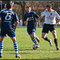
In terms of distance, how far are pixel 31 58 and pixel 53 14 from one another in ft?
11.8

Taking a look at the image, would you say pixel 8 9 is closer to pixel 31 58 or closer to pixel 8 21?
pixel 8 21

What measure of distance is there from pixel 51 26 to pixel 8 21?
12.3ft

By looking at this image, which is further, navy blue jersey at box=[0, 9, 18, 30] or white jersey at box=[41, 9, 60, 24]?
white jersey at box=[41, 9, 60, 24]

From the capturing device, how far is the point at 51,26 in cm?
1322

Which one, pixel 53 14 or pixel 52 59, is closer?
pixel 52 59

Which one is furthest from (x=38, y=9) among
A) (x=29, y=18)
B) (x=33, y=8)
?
(x=29, y=18)

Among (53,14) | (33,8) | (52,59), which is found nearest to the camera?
(52,59)

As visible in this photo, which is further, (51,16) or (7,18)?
(51,16)

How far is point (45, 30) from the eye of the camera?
13.5 meters

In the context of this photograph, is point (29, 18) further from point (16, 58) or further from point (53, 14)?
point (16, 58)

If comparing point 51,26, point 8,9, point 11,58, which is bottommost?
point 11,58

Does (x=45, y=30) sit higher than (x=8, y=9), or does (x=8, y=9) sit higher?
(x=8, y=9)

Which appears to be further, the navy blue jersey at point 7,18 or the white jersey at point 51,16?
the white jersey at point 51,16

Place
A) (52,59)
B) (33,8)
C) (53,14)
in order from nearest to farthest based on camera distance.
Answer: (52,59), (53,14), (33,8)
